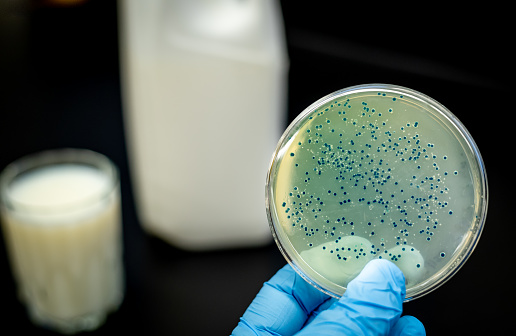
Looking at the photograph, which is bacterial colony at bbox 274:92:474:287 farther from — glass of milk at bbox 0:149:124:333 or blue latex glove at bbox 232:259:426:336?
glass of milk at bbox 0:149:124:333

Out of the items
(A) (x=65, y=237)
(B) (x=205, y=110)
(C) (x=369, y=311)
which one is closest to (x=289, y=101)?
(B) (x=205, y=110)

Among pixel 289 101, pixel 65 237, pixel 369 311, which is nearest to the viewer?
pixel 369 311

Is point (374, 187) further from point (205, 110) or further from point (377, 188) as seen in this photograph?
point (205, 110)

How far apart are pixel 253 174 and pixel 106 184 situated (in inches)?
9.2

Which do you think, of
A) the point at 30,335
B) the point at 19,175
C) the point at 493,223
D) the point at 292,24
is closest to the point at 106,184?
the point at 19,175

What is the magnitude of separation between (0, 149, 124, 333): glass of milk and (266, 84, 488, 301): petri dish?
0.32 metres

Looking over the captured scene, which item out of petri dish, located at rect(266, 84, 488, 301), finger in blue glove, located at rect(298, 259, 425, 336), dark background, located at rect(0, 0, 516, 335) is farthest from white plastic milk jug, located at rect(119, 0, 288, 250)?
finger in blue glove, located at rect(298, 259, 425, 336)

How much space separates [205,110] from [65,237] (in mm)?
277

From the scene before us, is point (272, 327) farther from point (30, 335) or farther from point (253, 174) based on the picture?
point (30, 335)

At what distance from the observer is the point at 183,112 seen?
2.71ft

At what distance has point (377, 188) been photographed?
584 millimetres

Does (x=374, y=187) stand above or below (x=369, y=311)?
above

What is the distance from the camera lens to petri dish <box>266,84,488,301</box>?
581 mm

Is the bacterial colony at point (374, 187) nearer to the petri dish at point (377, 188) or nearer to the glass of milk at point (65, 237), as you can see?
the petri dish at point (377, 188)
